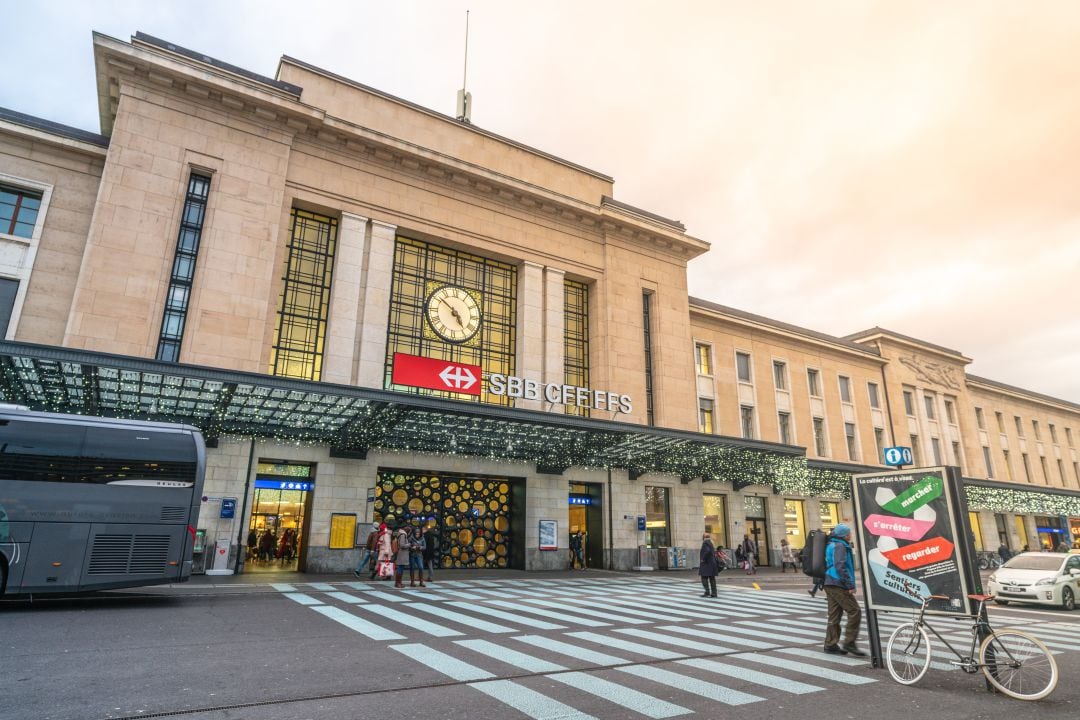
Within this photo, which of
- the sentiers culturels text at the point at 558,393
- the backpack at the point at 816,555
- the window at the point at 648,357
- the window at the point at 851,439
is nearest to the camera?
the backpack at the point at 816,555

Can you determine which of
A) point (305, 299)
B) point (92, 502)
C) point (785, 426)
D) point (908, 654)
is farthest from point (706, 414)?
point (92, 502)

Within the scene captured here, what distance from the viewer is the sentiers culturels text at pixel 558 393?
1029 inches

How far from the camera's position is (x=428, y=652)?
8047mm

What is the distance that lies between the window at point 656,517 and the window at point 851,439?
18242 millimetres

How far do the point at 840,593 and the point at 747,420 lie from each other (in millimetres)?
30983

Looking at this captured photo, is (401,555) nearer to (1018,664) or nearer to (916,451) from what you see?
(1018,664)

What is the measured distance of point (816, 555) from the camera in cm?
899

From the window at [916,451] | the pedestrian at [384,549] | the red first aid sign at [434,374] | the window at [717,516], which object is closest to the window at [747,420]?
the window at [717,516]

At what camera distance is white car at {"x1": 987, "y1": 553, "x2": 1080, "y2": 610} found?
1653cm

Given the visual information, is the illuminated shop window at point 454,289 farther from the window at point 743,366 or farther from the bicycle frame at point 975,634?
the bicycle frame at point 975,634

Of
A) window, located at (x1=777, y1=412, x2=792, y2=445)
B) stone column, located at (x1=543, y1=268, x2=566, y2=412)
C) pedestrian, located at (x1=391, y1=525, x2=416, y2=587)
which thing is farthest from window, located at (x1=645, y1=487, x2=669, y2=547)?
pedestrian, located at (x1=391, y1=525, x2=416, y2=587)

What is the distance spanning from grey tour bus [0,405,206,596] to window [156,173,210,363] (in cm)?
958

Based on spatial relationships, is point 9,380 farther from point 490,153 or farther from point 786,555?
point 786,555

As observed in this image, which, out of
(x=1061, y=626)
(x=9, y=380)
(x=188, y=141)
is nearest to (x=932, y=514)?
(x=1061, y=626)
